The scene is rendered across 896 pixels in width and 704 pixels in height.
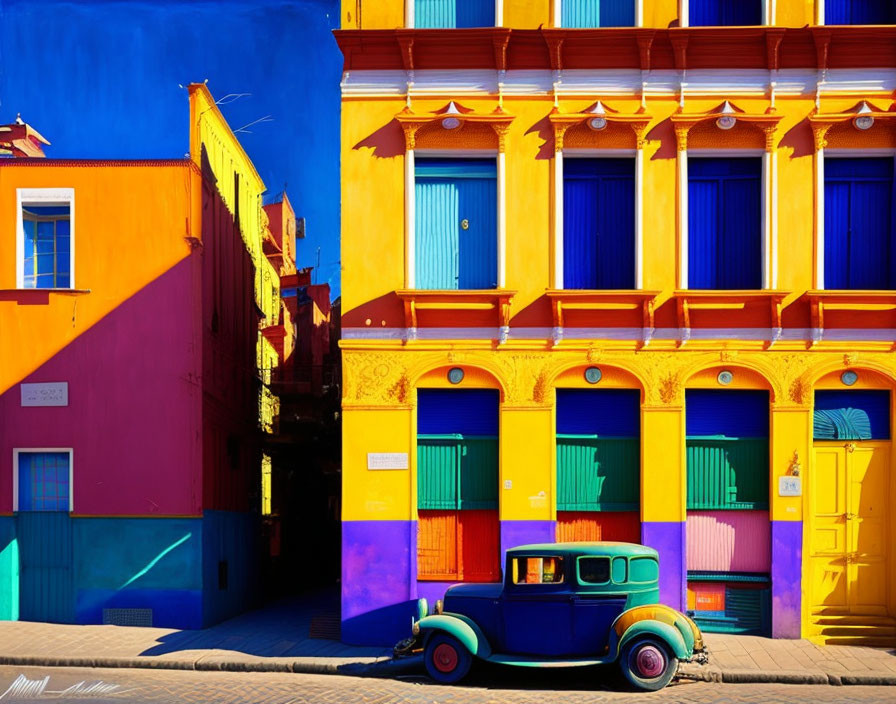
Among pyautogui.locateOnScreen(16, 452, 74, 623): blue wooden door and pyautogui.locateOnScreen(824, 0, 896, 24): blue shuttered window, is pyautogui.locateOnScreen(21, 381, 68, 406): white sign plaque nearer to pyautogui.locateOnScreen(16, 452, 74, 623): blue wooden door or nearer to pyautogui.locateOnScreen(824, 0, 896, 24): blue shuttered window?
pyautogui.locateOnScreen(16, 452, 74, 623): blue wooden door

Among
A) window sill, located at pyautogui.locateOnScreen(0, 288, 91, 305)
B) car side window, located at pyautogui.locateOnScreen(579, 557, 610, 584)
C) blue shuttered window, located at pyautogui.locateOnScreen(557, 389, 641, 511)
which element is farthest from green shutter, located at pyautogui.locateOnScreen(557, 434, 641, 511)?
window sill, located at pyautogui.locateOnScreen(0, 288, 91, 305)

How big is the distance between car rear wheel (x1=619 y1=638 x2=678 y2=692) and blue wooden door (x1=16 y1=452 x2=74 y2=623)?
954cm

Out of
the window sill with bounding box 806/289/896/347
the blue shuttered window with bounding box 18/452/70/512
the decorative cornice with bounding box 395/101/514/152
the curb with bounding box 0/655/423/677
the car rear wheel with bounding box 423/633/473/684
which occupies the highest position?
the decorative cornice with bounding box 395/101/514/152

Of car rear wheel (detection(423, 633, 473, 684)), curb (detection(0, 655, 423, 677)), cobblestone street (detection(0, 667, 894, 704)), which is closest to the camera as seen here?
cobblestone street (detection(0, 667, 894, 704))

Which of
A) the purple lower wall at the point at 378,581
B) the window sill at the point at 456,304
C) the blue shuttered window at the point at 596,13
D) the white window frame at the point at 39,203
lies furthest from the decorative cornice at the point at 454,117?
the white window frame at the point at 39,203

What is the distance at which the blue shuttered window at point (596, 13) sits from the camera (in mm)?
15727

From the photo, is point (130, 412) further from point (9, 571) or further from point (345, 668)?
point (345, 668)

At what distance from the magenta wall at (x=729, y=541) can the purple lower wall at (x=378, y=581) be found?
4207 millimetres

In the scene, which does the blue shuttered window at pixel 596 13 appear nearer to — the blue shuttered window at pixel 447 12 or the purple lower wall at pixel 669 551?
the blue shuttered window at pixel 447 12

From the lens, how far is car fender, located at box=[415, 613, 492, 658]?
12711 millimetres

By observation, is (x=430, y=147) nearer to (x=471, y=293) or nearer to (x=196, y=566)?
(x=471, y=293)

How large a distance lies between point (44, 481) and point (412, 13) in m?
9.77

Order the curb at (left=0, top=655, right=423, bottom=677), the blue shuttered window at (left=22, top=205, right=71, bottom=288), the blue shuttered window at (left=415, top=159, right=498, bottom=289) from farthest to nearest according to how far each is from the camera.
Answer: the blue shuttered window at (left=22, top=205, right=71, bottom=288), the blue shuttered window at (left=415, top=159, right=498, bottom=289), the curb at (left=0, top=655, right=423, bottom=677)

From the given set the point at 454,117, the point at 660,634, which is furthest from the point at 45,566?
the point at 660,634
